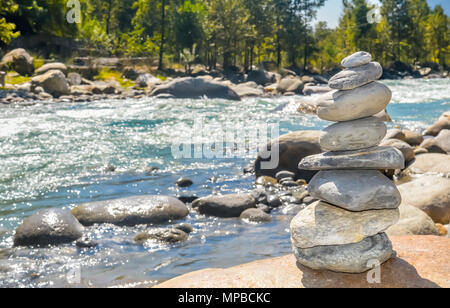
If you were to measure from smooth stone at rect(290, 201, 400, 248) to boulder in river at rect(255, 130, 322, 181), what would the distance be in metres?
6.25

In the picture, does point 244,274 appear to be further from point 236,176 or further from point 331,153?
point 236,176

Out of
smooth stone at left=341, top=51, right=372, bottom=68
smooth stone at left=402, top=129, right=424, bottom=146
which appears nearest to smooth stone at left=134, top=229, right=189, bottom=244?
smooth stone at left=341, top=51, right=372, bottom=68

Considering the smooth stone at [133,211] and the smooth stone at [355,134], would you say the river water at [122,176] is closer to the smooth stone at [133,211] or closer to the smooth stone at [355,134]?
the smooth stone at [133,211]

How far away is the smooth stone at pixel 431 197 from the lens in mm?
7688

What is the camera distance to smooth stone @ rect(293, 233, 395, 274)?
4.62m

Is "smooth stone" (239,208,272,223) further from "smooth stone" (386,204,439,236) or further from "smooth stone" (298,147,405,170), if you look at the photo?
"smooth stone" (298,147,405,170)

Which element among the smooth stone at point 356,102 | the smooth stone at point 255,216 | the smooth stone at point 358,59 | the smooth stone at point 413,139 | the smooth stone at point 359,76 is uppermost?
the smooth stone at point 358,59

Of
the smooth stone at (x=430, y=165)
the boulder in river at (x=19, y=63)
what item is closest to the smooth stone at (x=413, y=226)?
the smooth stone at (x=430, y=165)

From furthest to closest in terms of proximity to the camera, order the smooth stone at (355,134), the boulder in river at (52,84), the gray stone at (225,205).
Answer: the boulder in river at (52,84) < the gray stone at (225,205) < the smooth stone at (355,134)

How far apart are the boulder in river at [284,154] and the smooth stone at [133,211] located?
3399 millimetres

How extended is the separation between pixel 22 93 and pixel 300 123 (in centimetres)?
1747

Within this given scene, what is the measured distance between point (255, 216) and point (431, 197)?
3170 mm

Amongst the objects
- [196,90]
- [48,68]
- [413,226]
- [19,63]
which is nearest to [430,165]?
[413,226]
